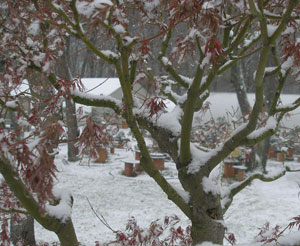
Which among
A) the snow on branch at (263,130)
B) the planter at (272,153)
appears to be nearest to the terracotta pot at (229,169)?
the planter at (272,153)

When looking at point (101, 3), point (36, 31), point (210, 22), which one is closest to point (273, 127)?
point (210, 22)

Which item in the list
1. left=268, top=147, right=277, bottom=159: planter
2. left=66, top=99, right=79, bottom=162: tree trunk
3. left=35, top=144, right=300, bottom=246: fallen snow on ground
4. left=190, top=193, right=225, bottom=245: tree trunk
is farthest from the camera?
left=268, top=147, right=277, bottom=159: planter

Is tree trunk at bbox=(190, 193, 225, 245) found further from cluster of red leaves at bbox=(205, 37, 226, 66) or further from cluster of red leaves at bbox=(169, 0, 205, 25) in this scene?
cluster of red leaves at bbox=(169, 0, 205, 25)

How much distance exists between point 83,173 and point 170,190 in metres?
8.18

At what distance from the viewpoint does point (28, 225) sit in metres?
4.82

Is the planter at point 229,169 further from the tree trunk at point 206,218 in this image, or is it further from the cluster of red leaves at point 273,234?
the tree trunk at point 206,218

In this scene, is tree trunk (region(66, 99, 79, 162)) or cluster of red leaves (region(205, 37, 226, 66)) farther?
tree trunk (region(66, 99, 79, 162))

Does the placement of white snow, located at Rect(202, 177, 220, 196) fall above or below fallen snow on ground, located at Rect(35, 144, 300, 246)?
above

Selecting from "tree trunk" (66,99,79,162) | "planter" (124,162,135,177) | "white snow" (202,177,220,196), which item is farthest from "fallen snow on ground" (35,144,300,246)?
"white snow" (202,177,220,196)

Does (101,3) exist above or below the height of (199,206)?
above

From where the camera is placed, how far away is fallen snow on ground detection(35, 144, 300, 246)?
18.9 feet

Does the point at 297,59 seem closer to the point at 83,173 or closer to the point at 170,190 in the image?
the point at 170,190

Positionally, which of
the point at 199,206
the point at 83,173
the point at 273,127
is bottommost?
the point at 83,173

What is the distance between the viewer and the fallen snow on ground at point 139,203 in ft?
18.9
